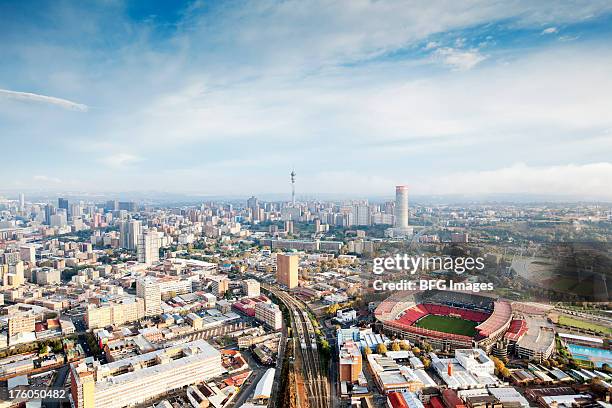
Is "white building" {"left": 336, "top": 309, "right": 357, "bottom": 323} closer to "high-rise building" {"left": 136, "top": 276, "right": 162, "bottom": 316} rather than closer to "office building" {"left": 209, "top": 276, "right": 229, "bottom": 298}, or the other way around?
"office building" {"left": 209, "top": 276, "right": 229, "bottom": 298}

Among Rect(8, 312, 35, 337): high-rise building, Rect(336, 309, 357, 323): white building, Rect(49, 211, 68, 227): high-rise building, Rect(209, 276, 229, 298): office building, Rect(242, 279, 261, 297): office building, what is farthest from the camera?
Rect(49, 211, 68, 227): high-rise building

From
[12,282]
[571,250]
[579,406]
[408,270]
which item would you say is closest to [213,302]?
[408,270]

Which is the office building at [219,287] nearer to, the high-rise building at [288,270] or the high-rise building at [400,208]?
the high-rise building at [288,270]

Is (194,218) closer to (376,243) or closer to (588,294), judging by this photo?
(376,243)

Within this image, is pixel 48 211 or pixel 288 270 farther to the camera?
pixel 48 211

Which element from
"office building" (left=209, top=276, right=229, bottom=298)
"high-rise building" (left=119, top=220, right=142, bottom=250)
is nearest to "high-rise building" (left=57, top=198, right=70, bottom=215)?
"high-rise building" (left=119, top=220, right=142, bottom=250)

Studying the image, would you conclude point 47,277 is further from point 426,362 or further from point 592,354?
point 592,354

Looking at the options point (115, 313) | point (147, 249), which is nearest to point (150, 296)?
point (115, 313)
